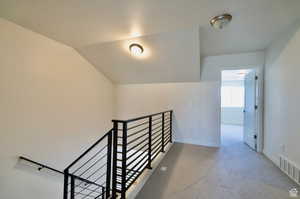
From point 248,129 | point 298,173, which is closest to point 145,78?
point 248,129

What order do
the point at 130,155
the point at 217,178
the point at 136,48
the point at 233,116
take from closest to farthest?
1. the point at 130,155
2. the point at 217,178
3. the point at 136,48
4. the point at 233,116

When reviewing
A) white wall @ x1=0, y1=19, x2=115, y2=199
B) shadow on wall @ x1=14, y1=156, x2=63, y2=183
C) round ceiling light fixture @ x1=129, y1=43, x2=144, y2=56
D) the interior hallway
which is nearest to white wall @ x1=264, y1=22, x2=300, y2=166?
the interior hallway

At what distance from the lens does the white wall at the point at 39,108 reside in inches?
83.7

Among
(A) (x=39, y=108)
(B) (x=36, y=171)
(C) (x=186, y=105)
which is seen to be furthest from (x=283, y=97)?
(B) (x=36, y=171)

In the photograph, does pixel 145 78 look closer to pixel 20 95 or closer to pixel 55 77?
pixel 55 77

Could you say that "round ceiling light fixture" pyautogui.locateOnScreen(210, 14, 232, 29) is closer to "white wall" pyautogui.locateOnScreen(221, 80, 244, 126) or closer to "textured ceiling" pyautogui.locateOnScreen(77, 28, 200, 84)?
Result: "textured ceiling" pyautogui.locateOnScreen(77, 28, 200, 84)

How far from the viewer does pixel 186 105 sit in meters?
3.80

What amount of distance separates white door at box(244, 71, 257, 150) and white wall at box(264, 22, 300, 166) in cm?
26

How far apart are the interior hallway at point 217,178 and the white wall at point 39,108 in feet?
6.56

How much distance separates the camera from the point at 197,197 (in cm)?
170

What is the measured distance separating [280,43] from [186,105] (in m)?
2.15

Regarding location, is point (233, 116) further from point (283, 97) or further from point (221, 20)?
point (221, 20)

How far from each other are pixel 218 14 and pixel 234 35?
891mm

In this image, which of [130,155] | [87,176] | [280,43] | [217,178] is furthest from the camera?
[87,176]
